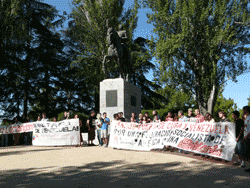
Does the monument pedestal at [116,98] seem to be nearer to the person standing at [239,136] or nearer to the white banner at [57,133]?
the white banner at [57,133]

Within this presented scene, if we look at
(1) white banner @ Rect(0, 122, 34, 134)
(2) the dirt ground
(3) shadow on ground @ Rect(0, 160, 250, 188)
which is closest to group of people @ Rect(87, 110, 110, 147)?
(1) white banner @ Rect(0, 122, 34, 134)

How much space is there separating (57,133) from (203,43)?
14.7m

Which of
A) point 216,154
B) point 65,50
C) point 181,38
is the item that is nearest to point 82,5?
point 65,50

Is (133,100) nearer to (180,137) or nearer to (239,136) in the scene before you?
(180,137)

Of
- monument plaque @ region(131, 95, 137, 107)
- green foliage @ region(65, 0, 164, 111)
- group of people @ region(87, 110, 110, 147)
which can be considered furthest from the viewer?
green foliage @ region(65, 0, 164, 111)

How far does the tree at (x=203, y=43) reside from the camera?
2127 centimetres

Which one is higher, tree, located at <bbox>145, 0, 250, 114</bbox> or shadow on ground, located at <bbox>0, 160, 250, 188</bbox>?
tree, located at <bbox>145, 0, 250, 114</bbox>

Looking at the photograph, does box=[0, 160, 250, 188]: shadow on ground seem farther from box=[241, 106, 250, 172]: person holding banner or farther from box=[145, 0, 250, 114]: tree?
box=[145, 0, 250, 114]: tree

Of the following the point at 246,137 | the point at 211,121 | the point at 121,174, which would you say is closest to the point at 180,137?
the point at 211,121

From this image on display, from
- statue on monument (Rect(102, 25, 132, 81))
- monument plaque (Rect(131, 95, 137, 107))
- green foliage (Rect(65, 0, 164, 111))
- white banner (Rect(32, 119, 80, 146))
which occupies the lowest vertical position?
white banner (Rect(32, 119, 80, 146))

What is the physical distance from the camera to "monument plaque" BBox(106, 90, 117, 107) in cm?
1483

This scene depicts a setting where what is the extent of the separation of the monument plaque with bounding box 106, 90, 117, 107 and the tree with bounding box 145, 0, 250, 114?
9102mm

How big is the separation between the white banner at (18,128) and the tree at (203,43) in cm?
1308

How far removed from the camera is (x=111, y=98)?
15.0 meters
